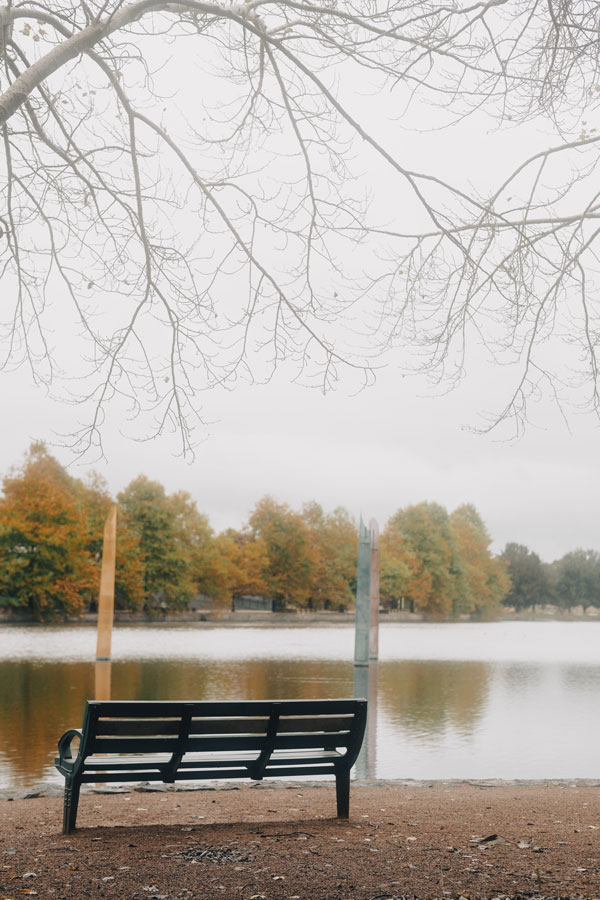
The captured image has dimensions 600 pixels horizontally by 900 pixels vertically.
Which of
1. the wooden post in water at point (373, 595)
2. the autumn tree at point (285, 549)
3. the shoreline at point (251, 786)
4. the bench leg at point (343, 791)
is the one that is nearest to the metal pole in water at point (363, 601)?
the wooden post in water at point (373, 595)

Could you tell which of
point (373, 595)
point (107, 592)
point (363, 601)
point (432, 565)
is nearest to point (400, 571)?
point (432, 565)

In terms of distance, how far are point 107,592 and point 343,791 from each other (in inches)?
991

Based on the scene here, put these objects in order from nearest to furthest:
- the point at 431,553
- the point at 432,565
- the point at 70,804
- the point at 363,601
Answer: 1. the point at 70,804
2. the point at 363,601
3. the point at 432,565
4. the point at 431,553

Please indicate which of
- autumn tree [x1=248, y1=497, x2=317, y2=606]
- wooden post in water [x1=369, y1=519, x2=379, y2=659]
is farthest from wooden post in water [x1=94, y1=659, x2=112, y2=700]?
autumn tree [x1=248, y1=497, x2=317, y2=606]

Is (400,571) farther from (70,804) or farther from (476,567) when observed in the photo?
(70,804)

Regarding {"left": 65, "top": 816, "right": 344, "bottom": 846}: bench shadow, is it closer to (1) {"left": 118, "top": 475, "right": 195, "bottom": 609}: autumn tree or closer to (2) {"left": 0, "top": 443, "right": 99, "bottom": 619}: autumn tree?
(2) {"left": 0, "top": 443, "right": 99, "bottom": 619}: autumn tree

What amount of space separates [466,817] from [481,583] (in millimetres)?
101187

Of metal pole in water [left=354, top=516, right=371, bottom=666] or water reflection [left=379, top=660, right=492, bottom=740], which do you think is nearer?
water reflection [left=379, top=660, right=492, bottom=740]

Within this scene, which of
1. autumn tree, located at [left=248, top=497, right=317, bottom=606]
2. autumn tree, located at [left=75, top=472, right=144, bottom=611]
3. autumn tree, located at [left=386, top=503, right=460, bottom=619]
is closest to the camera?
autumn tree, located at [left=75, top=472, right=144, bottom=611]

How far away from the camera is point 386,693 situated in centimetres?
2239

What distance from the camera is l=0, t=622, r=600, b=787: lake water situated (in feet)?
42.5

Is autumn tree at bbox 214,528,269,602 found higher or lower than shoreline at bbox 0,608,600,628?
higher

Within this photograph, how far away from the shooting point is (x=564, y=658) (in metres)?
38.8

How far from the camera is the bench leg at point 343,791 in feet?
22.1
